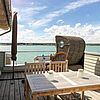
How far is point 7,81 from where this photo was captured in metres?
4.37

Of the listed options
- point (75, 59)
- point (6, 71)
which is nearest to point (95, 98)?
point (75, 59)

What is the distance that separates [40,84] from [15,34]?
274 cm

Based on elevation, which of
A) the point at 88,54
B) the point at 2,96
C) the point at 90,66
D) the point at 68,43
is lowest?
the point at 2,96

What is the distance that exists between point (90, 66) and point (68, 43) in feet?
4.40

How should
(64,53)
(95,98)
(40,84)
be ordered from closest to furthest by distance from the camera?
(40,84), (95,98), (64,53)

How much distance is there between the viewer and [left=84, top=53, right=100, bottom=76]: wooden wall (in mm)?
4414

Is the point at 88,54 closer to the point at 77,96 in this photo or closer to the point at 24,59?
the point at 77,96

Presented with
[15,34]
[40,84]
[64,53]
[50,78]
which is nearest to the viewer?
[40,84]

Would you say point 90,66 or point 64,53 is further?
point 64,53

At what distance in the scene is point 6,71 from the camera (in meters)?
5.62

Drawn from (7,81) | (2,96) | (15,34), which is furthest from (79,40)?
(2,96)

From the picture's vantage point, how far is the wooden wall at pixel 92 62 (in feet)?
14.5

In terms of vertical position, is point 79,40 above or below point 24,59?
above

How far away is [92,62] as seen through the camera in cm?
468
